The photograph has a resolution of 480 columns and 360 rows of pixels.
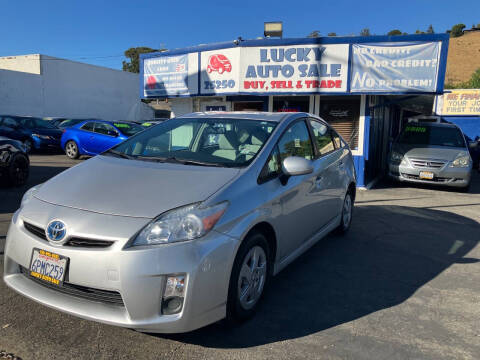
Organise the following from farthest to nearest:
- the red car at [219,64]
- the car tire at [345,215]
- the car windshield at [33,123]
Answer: the car windshield at [33,123] → the red car at [219,64] → the car tire at [345,215]

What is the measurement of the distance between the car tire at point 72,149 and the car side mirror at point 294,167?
12.0 metres

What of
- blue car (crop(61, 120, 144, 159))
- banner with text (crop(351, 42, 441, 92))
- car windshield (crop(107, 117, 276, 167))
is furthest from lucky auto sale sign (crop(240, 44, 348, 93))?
car windshield (crop(107, 117, 276, 167))

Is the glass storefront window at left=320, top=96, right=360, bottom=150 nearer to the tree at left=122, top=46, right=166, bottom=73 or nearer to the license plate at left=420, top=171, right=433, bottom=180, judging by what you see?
the license plate at left=420, top=171, right=433, bottom=180

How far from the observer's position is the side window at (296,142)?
3668mm

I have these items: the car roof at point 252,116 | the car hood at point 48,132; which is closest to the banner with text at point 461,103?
the car hood at point 48,132

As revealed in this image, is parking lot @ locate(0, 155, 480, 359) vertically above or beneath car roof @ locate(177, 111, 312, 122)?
beneath

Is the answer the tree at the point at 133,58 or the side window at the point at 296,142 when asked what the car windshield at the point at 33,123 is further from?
the tree at the point at 133,58

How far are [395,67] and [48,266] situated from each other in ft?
26.8

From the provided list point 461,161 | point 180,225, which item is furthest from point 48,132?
point 180,225

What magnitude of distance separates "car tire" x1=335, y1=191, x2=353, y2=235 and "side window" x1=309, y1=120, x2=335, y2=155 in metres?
0.80

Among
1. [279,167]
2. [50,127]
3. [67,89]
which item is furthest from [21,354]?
[67,89]

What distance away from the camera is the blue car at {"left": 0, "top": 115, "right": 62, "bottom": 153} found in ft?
49.6

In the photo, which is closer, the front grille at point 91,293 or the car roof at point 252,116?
the front grille at point 91,293

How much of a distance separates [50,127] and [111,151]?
1415 centimetres
